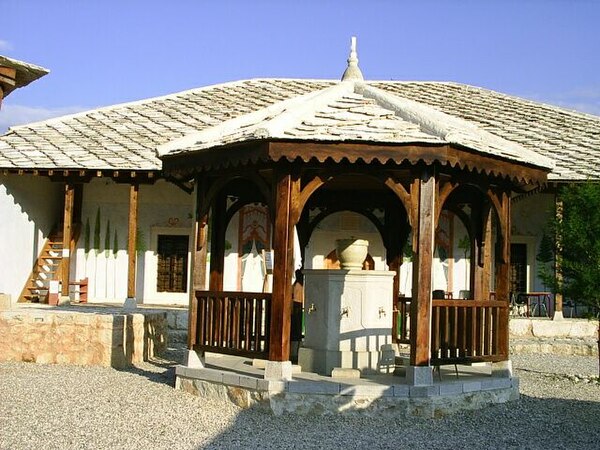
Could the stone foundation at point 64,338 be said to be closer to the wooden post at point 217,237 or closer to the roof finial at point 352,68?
the wooden post at point 217,237

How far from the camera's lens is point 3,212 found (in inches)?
690

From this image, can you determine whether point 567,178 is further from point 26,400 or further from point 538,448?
point 26,400

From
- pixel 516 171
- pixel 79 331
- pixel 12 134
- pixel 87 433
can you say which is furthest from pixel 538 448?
pixel 12 134

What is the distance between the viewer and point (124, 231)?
62.5ft

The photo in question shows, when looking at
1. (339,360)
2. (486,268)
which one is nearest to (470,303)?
(339,360)

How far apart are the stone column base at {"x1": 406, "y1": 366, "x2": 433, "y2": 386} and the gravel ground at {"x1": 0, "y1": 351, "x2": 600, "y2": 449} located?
38 cm

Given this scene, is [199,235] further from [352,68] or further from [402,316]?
[402,316]

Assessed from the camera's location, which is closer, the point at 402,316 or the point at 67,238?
the point at 402,316

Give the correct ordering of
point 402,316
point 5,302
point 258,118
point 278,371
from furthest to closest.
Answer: point 5,302, point 402,316, point 258,118, point 278,371

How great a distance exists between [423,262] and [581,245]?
332 centimetres

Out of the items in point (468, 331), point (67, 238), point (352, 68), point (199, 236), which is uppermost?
point (352, 68)

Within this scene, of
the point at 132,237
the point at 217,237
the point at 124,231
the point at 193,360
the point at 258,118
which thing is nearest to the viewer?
the point at 193,360

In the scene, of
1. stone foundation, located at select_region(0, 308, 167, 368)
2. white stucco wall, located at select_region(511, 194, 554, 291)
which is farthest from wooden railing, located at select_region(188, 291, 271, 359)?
white stucco wall, located at select_region(511, 194, 554, 291)

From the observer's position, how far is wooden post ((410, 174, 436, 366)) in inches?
315
